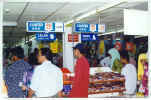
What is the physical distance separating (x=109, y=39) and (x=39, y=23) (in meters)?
1.60

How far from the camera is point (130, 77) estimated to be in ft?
17.4

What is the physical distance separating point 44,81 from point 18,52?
3.05ft

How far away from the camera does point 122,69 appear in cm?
553

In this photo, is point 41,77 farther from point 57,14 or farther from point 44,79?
point 57,14

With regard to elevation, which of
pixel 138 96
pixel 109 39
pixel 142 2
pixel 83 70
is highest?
pixel 142 2

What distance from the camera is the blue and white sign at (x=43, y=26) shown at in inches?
234

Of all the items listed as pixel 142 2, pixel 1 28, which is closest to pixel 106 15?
pixel 142 2

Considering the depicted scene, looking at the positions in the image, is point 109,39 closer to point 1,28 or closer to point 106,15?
point 106,15

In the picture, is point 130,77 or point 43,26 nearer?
point 130,77

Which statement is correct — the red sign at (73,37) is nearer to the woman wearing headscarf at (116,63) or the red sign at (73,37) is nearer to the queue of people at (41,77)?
the woman wearing headscarf at (116,63)

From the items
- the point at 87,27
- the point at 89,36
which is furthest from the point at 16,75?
the point at 89,36

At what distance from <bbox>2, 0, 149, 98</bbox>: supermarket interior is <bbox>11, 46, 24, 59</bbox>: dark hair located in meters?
0.07

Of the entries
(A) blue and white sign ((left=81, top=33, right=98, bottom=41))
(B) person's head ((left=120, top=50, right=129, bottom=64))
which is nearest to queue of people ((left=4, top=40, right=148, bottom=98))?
(B) person's head ((left=120, top=50, right=129, bottom=64))

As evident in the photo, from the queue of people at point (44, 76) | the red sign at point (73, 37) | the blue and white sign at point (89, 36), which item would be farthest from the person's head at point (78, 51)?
the blue and white sign at point (89, 36)
